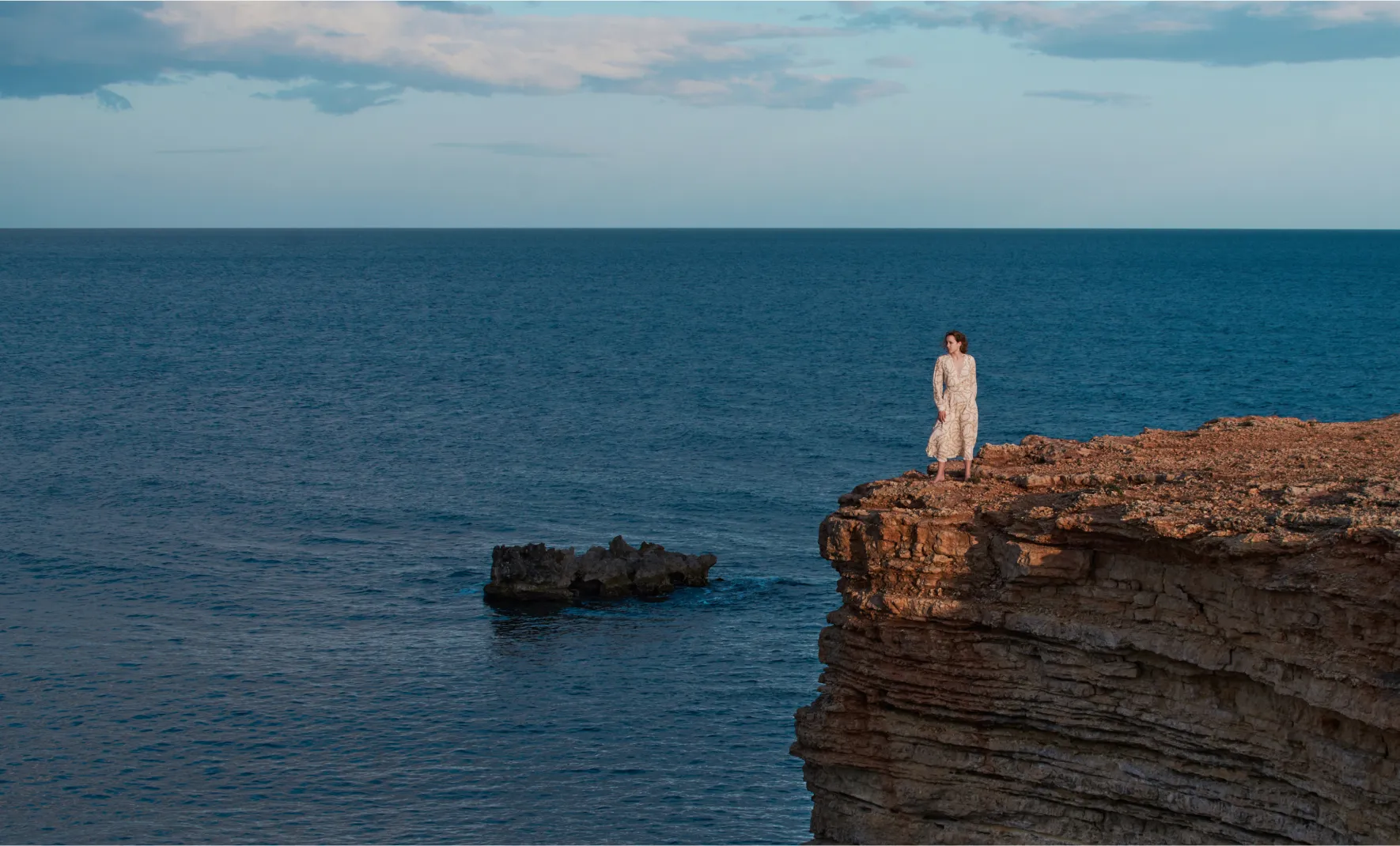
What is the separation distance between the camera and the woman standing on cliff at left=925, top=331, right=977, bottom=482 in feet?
68.9

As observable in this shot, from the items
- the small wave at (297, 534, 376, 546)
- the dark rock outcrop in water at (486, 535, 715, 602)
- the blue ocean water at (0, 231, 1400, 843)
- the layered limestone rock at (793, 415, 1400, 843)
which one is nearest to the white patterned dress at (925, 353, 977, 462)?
the layered limestone rock at (793, 415, 1400, 843)

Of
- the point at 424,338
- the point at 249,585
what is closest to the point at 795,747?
the point at 249,585

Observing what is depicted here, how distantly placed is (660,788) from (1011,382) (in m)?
62.3

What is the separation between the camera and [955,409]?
21.1 metres

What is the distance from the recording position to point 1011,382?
89.9 meters

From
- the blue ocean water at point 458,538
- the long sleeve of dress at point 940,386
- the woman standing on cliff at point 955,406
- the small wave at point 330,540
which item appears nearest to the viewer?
the woman standing on cliff at point 955,406

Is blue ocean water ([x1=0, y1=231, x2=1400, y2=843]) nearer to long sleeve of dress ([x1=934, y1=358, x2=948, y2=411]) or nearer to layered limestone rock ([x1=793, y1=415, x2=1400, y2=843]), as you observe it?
layered limestone rock ([x1=793, y1=415, x2=1400, y2=843])

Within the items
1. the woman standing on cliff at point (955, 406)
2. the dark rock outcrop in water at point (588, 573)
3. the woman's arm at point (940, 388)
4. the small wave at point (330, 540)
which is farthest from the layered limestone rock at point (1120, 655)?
the small wave at point (330, 540)

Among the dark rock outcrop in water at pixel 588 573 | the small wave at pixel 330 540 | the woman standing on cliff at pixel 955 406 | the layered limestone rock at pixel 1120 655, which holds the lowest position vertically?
the small wave at pixel 330 540

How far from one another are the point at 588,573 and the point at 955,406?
2920cm

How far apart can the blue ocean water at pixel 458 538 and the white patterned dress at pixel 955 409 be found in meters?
13.2

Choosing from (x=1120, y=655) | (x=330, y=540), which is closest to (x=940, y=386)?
(x=1120, y=655)

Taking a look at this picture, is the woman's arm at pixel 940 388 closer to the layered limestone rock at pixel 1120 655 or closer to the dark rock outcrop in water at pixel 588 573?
the layered limestone rock at pixel 1120 655

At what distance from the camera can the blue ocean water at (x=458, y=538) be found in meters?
33.2
